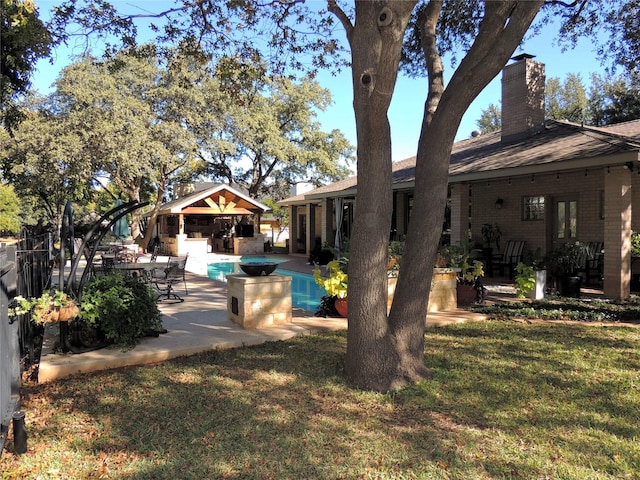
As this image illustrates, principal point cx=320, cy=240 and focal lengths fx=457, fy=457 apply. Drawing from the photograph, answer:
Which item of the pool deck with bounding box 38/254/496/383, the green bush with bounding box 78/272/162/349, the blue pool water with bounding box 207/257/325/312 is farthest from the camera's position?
the blue pool water with bounding box 207/257/325/312

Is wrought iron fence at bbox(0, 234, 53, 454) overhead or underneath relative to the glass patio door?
underneath

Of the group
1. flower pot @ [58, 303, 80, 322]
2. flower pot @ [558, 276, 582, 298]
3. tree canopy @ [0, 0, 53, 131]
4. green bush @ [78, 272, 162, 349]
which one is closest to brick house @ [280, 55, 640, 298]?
flower pot @ [558, 276, 582, 298]

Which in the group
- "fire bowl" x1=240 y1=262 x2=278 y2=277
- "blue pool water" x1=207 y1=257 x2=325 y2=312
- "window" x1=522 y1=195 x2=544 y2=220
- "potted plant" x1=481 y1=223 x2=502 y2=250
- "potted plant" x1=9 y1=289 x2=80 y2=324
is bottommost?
"blue pool water" x1=207 y1=257 x2=325 y2=312

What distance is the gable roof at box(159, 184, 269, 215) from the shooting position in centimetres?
2498

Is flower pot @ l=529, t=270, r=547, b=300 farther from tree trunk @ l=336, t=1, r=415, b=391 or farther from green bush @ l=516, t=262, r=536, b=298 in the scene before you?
tree trunk @ l=336, t=1, r=415, b=391

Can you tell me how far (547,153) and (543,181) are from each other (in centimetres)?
283

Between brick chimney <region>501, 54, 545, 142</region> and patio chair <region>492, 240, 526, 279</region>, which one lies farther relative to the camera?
patio chair <region>492, 240, 526, 279</region>

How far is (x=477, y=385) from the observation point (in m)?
4.51

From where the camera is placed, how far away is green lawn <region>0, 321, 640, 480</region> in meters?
3.06

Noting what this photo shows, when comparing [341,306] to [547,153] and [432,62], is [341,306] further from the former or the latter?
[547,153]

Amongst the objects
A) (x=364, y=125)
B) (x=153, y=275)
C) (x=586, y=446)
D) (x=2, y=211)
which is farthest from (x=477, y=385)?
(x=2, y=211)

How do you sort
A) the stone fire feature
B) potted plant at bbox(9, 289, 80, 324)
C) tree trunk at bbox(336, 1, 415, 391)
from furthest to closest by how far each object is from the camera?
the stone fire feature
potted plant at bbox(9, 289, 80, 324)
tree trunk at bbox(336, 1, 415, 391)

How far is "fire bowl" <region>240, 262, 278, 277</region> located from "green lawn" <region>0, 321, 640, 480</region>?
174 centimetres

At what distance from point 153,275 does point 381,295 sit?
7028 mm
